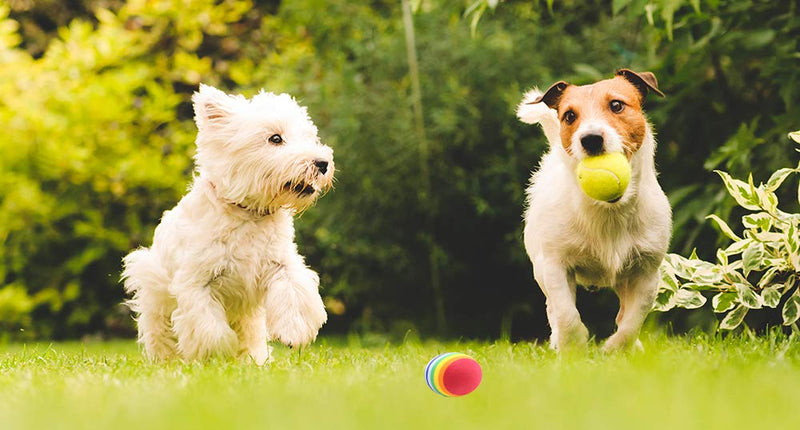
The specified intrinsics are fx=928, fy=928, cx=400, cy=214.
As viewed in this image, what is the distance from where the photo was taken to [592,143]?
12.8 feet

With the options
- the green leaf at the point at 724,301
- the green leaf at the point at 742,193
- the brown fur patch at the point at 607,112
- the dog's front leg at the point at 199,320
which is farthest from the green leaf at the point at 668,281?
the dog's front leg at the point at 199,320

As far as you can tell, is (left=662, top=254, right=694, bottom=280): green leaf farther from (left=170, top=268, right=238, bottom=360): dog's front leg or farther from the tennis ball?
(left=170, top=268, right=238, bottom=360): dog's front leg

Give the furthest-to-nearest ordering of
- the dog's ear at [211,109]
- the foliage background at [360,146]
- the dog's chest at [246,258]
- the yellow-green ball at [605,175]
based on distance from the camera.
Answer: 1. the foliage background at [360,146]
2. the dog's ear at [211,109]
3. the dog's chest at [246,258]
4. the yellow-green ball at [605,175]

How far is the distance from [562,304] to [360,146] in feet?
13.7

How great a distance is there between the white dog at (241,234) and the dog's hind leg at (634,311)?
1.39m

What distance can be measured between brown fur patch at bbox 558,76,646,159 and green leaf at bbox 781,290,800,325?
1.15 metres

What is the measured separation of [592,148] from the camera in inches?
154

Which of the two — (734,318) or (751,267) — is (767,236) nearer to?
(751,267)

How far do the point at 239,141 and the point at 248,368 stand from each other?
117cm

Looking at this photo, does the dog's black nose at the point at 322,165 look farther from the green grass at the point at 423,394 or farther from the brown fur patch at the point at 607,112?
the brown fur patch at the point at 607,112

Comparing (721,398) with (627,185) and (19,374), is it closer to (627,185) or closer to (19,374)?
(627,185)

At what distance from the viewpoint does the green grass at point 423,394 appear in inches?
97.5

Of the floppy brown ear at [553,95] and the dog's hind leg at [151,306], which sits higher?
the floppy brown ear at [553,95]

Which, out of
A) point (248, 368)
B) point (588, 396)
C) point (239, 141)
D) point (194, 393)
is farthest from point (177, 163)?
point (588, 396)
